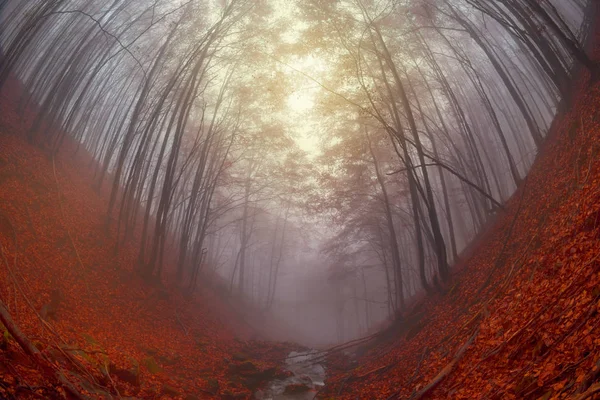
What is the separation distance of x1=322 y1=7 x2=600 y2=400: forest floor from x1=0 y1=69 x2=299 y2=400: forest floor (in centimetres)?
442

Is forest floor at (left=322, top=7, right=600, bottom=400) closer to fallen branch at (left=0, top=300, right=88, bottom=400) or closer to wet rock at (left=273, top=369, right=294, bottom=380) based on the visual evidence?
wet rock at (left=273, top=369, right=294, bottom=380)

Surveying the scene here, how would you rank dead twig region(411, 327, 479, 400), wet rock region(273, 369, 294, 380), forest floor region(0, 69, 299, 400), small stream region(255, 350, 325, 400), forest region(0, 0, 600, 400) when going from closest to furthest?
forest region(0, 0, 600, 400) < forest floor region(0, 69, 299, 400) < dead twig region(411, 327, 479, 400) < small stream region(255, 350, 325, 400) < wet rock region(273, 369, 294, 380)

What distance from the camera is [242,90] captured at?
44.8 feet

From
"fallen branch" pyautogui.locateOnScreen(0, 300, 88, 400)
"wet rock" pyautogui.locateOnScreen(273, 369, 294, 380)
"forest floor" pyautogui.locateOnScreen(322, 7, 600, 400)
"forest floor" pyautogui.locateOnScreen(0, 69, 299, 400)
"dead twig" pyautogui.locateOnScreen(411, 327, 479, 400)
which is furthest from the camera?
"wet rock" pyautogui.locateOnScreen(273, 369, 294, 380)

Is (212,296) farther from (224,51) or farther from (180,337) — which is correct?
(224,51)

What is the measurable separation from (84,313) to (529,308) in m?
10.1

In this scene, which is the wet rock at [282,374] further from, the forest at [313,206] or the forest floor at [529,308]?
the forest floor at [529,308]

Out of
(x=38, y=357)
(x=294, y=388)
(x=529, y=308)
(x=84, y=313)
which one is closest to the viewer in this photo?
(x=38, y=357)

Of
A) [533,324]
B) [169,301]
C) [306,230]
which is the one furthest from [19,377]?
[306,230]

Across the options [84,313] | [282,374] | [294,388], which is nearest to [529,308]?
[294,388]

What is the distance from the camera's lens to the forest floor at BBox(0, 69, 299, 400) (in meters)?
4.32

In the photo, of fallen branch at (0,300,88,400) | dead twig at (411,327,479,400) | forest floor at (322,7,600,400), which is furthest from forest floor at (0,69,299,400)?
dead twig at (411,327,479,400)

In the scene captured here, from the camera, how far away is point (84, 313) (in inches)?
303

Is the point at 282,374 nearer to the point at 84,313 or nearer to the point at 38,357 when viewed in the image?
the point at 84,313
